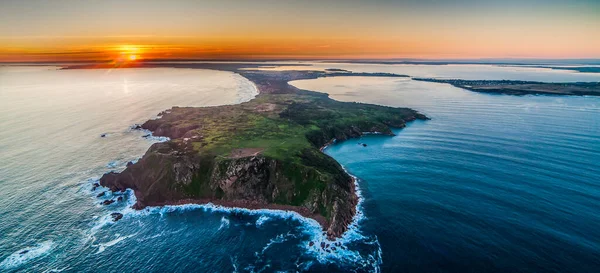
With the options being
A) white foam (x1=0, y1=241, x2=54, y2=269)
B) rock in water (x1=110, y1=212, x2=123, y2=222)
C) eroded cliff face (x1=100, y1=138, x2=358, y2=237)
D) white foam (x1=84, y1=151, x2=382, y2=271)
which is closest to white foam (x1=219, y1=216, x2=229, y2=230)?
white foam (x1=84, y1=151, x2=382, y2=271)

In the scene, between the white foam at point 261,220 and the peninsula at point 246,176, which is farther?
the peninsula at point 246,176

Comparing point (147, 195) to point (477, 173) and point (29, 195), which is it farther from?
point (477, 173)

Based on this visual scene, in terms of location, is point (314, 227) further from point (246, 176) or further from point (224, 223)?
point (246, 176)

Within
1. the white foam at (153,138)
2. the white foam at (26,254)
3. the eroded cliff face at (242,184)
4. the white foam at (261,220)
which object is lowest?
the white foam at (26,254)

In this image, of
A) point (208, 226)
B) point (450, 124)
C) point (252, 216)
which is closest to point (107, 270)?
point (208, 226)

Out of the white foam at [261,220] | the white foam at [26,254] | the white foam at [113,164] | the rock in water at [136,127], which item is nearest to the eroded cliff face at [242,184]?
the white foam at [261,220]

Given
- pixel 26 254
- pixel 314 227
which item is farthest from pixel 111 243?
pixel 314 227

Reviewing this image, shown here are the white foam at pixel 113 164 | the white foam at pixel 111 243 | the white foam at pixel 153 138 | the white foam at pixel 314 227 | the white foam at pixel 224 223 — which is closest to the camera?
the white foam at pixel 314 227

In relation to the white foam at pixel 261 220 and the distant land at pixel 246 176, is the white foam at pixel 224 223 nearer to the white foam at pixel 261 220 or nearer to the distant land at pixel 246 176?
the distant land at pixel 246 176

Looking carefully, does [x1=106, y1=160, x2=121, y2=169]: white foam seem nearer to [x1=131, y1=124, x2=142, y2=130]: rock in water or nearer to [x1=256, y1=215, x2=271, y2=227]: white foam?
[x1=131, y1=124, x2=142, y2=130]: rock in water

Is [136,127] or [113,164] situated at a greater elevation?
[136,127]
